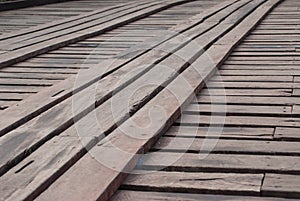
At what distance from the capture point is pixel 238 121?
76.5 inches

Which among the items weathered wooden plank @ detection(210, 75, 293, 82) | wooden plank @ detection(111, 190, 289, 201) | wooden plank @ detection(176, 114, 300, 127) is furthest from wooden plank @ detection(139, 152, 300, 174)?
weathered wooden plank @ detection(210, 75, 293, 82)

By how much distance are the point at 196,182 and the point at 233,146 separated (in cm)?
27

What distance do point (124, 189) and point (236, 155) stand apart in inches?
12.2

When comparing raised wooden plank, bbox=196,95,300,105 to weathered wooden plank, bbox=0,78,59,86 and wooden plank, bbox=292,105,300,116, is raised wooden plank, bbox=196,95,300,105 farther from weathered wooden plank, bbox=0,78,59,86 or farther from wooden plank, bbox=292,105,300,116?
weathered wooden plank, bbox=0,78,59,86

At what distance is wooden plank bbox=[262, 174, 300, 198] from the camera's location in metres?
1.40

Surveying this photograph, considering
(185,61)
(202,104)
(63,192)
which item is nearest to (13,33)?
(185,61)

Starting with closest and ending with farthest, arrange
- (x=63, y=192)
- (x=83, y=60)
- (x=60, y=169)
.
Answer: (x=63, y=192)
(x=60, y=169)
(x=83, y=60)

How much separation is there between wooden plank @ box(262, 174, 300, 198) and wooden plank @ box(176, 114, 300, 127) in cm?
42

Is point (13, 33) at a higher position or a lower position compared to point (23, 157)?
lower

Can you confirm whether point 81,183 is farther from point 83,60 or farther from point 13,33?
point 13,33

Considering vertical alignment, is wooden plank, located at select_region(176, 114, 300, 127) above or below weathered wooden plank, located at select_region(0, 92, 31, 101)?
above

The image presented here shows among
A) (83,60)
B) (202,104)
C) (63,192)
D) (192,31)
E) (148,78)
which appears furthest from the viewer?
(192,31)

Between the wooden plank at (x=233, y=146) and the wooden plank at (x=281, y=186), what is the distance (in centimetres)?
17

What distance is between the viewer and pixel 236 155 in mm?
1645
